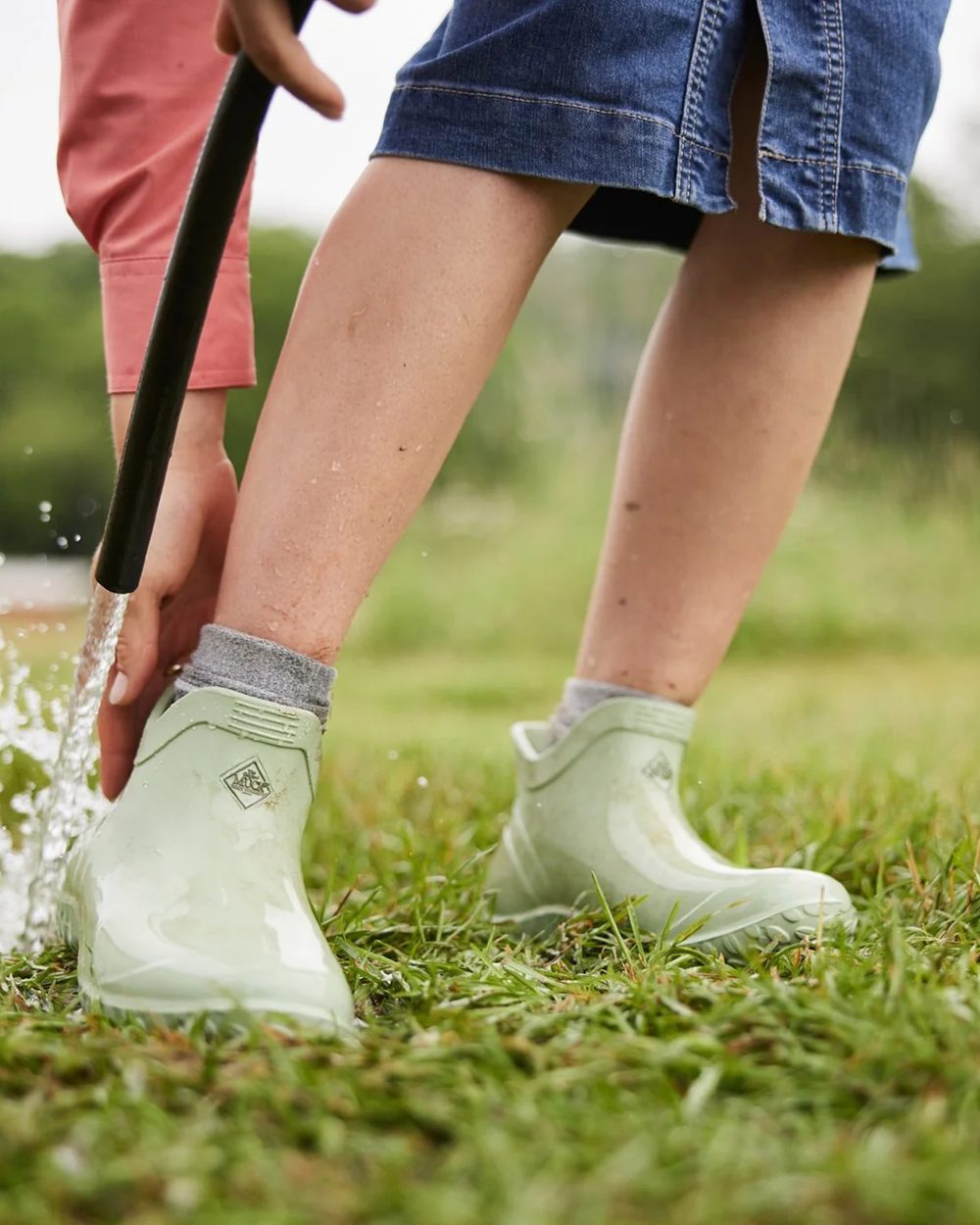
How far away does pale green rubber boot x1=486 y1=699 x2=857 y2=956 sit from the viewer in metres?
0.97

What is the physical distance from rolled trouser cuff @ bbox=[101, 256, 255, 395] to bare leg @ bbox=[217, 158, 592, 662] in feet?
0.38

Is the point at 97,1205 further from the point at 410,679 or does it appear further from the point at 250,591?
the point at 410,679

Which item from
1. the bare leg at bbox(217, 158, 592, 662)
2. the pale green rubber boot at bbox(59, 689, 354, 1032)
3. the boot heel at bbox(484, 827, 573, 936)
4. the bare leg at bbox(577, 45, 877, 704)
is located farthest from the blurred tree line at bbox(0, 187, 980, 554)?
the pale green rubber boot at bbox(59, 689, 354, 1032)

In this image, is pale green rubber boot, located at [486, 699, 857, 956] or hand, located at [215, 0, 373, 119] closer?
hand, located at [215, 0, 373, 119]

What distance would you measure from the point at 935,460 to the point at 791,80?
4.83 meters

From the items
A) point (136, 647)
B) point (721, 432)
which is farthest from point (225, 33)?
point (721, 432)

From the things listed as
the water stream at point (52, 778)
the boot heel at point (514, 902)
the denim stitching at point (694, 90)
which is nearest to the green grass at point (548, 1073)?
the boot heel at point (514, 902)

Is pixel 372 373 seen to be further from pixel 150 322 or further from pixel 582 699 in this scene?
pixel 582 699

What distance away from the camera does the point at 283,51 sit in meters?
0.76

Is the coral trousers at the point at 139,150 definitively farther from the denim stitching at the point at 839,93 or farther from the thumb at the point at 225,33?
the denim stitching at the point at 839,93

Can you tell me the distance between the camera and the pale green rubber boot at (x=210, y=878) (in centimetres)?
78

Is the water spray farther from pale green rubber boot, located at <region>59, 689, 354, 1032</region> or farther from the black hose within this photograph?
pale green rubber boot, located at <region>59, 689, 354, 1032</region>

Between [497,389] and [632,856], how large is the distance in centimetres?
662

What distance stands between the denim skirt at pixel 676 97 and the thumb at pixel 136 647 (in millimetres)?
386
